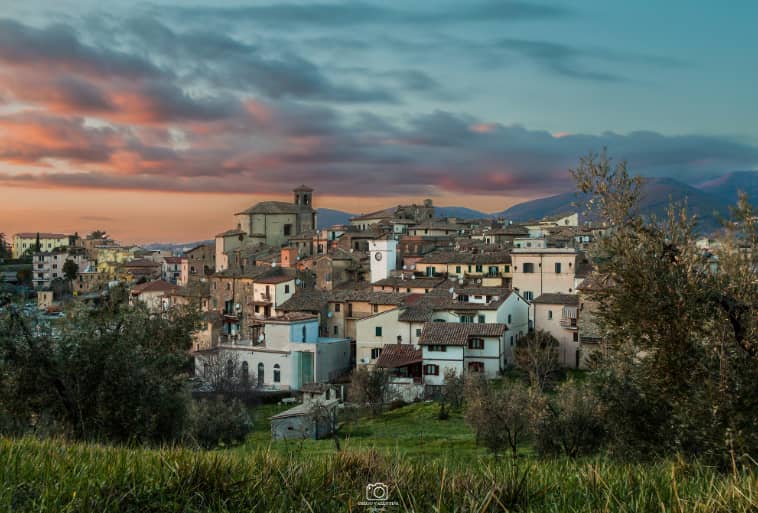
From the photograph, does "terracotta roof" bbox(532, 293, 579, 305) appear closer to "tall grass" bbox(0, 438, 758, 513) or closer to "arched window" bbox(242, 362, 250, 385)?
"arched window" bbox(242, 362, 250, 385)

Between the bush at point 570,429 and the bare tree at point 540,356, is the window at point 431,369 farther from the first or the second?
the bush at point 570,429

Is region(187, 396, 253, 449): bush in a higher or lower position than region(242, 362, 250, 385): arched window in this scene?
higher

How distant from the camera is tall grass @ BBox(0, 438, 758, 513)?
462 centimetres

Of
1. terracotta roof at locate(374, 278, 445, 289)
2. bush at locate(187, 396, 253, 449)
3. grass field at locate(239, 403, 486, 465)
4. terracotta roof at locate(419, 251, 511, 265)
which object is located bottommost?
grass field at locate(239, 403, 486, 465)

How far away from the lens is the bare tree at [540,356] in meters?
37.1

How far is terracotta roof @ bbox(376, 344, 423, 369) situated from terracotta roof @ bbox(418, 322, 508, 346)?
1557mm

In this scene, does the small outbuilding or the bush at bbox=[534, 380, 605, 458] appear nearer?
the bush at bbox=[534, 380, 605, 458]

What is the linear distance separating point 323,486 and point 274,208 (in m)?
85.3

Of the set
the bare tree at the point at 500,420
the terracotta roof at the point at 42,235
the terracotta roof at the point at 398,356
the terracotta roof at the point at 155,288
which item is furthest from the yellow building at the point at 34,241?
the bare tree at the point at 500,420

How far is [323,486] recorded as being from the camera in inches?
205

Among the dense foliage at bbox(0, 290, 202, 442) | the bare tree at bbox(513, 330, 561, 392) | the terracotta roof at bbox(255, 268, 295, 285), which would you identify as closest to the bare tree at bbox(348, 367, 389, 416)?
the bare tree at bbox(513, 330, 561, 392)

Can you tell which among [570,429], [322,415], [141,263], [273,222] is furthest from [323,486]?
[141,263]

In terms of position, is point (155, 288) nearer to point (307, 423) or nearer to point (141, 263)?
point (141, 263)

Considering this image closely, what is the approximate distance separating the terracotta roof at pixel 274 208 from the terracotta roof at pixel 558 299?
156 ft
